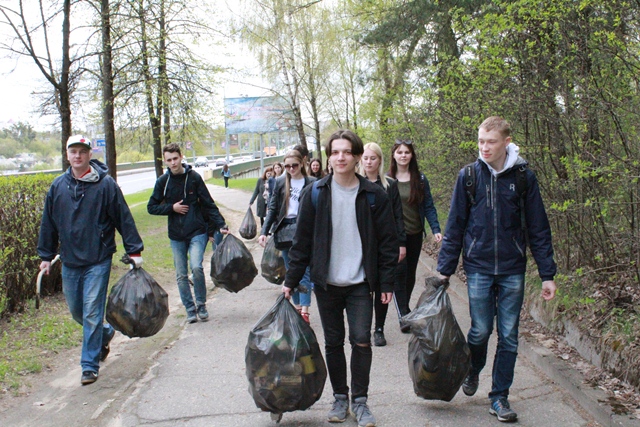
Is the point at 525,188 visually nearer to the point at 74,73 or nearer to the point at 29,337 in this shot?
the point at 29,337

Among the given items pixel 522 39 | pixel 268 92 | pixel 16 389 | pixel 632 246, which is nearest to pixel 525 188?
pixel 632 246

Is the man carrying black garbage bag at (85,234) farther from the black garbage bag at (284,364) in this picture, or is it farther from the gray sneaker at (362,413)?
the gray sneaker at (362,413)

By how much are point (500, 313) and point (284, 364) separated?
1.40 m

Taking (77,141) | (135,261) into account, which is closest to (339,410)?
(135,261)

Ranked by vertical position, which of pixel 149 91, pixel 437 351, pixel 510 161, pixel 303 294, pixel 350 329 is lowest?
pixel 303 294

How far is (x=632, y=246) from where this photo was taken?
15.1ft

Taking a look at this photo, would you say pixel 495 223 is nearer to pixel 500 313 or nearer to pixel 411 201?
pixel 500 313

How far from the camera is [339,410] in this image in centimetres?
396

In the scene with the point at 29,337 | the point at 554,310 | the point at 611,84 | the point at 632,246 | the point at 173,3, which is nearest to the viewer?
the point at 632,246

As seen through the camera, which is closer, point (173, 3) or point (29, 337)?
point (29, 337)

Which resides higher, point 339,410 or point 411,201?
point 411,201

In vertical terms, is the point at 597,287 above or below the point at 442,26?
below

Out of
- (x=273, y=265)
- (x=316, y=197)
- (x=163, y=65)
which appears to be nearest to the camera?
(x=316, y=197)

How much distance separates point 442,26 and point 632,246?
24.9ft
